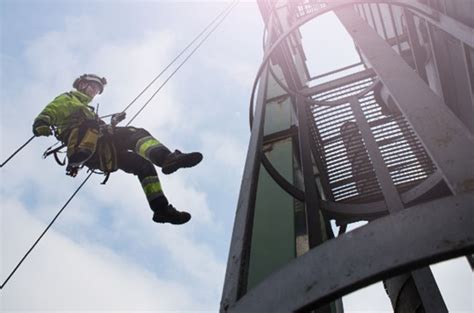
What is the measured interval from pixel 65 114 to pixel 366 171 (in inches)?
138

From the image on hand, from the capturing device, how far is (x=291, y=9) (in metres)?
6.43

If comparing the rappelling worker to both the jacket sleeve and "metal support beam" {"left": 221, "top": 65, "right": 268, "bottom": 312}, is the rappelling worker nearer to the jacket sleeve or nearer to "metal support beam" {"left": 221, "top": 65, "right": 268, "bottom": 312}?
the jacket sleeve

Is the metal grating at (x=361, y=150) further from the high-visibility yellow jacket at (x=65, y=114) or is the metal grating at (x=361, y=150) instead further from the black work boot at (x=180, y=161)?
the high-visibility yellow jacket at (x=65, y=114)

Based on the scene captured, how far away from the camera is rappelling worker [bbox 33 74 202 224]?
15.1 feet

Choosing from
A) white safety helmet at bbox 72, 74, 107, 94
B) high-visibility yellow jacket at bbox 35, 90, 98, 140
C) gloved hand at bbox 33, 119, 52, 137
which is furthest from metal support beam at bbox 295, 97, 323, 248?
white safety helmet at bbox 72, 74, 107, 94

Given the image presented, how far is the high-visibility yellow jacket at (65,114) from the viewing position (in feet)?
16.2

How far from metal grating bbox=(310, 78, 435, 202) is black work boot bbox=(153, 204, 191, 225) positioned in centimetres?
163

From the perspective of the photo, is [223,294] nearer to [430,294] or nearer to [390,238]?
[390,238]

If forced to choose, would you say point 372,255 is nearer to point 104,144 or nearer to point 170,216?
point 170,216

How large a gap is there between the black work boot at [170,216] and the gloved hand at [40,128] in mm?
1576

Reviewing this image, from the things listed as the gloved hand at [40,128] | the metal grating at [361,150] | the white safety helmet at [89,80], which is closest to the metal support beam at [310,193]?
the metal grating at [361,150]

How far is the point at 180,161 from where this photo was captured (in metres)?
4.17

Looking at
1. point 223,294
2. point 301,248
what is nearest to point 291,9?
point 301,248

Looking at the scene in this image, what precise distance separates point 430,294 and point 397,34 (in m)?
2.61
